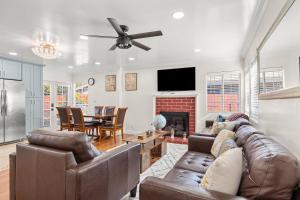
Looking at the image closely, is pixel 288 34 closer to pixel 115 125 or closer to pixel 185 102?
pixel 185 102

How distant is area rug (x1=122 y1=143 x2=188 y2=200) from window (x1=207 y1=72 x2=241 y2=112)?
1.67 metres

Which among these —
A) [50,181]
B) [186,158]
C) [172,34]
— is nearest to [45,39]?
[172,34]

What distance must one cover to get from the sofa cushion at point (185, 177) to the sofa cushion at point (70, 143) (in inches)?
31.2

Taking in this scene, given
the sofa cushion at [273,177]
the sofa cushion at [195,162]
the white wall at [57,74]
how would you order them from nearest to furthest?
the sofa cushion at [273,177] → the sofa cushion at [195,162] → the white wall at [57,74]

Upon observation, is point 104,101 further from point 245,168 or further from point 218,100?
point 245,168

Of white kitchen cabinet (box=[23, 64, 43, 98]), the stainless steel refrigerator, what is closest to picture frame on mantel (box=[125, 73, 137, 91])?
white kitchen cabinet (box=[23, 64, 43, 98])

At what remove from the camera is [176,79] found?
18.5 feet

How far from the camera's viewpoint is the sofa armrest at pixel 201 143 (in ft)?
8.45

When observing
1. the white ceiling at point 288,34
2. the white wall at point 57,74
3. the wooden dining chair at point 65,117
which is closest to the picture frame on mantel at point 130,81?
the wooden dining chair at point 65,117

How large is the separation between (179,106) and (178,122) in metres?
0.53

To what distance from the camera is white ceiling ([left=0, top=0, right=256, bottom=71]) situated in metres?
2.29

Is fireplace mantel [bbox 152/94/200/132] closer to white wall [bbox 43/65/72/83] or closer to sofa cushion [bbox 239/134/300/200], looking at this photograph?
white wall [bbox 43/65/72/83]

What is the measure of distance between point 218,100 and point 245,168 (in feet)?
13.6

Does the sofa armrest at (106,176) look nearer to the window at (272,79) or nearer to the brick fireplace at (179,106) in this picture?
the window at (272,79)
